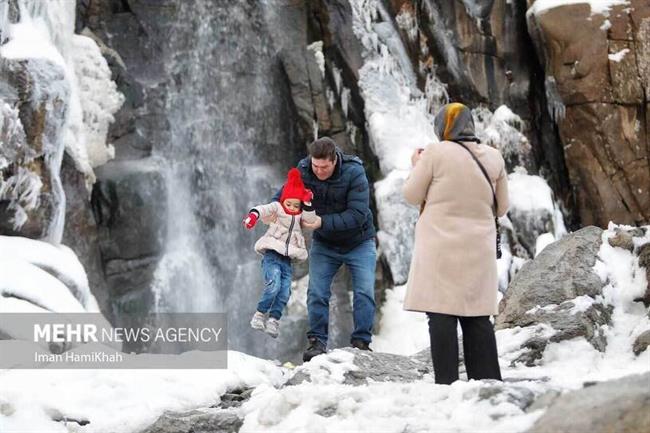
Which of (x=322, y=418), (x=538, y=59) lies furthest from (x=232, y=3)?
(x=322, y=418)

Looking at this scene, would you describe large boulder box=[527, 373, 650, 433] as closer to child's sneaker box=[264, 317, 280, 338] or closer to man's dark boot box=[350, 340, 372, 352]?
man's dark boot box=[350, 340, 372, 352]

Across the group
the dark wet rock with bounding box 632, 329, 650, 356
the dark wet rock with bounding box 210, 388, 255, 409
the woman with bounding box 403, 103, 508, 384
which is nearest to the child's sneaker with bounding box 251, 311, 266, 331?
the dark wet rock with bounding box 210, 388, 255, 409

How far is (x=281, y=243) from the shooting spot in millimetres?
5430

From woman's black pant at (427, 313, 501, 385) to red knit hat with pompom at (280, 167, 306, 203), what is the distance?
1.75m

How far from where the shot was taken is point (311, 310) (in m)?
5.44

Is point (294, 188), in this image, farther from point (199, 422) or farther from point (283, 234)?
point (199, 422)

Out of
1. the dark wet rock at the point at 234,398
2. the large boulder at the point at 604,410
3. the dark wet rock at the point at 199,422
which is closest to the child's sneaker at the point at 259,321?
the dark wet rock at the point at 234,398

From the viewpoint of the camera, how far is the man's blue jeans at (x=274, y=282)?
5.45 metres

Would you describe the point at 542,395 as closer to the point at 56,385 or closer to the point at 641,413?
the point at 641,413

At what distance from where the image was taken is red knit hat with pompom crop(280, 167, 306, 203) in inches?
209

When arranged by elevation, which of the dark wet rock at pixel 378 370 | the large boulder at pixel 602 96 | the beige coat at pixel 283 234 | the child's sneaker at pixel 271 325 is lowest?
the dark wet rock at pixel 378 370

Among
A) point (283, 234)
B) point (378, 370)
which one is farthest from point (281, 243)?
point (378, 370)

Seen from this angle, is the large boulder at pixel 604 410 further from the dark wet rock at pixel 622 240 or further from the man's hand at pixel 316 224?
the dark wet rock at pixel 622 240

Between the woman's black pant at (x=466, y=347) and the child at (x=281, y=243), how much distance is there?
1688mm
